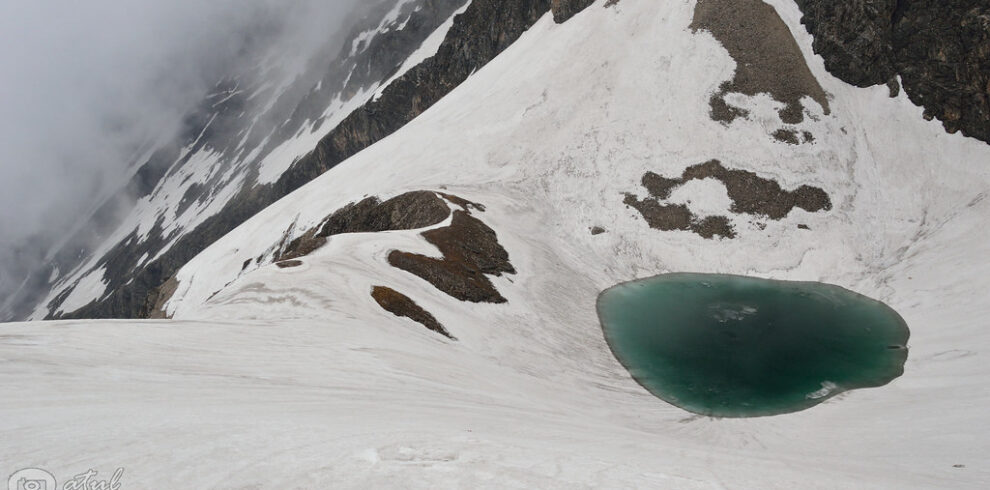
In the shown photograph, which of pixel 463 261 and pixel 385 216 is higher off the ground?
pixel 385 216

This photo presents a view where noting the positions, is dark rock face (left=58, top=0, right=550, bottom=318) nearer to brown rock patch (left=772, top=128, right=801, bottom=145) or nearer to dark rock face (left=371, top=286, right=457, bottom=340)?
brown rock patch (left=772, top=128, right=801, bottom=145)

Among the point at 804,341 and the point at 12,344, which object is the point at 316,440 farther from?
the point at 804,341

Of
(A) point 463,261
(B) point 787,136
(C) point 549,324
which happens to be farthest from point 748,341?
(B) point 787,136

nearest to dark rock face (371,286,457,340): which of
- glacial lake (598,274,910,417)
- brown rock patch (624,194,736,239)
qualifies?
glacial lake (598,274,910,417)

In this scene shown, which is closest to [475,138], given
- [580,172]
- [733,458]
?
[580,172]

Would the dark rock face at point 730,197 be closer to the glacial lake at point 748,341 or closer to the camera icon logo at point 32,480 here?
the glacial lake at point 748,341

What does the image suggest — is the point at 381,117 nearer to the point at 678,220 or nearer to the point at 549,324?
the point at 678,220
